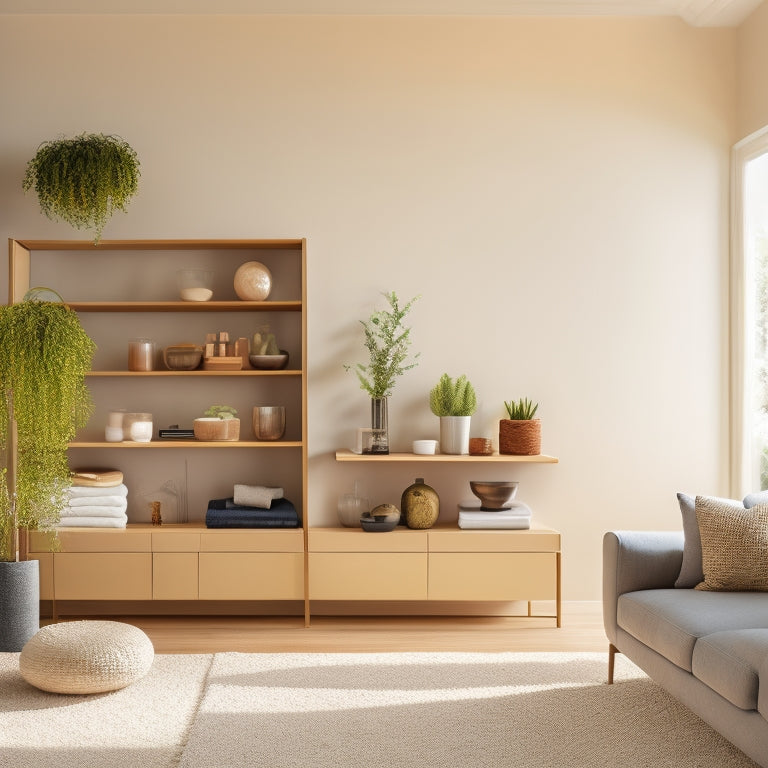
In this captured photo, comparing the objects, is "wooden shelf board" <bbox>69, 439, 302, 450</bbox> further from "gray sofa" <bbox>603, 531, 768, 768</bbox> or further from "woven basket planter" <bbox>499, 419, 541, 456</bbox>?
"gray sofa" <bbox>603, 531, 768, 768</bbox>

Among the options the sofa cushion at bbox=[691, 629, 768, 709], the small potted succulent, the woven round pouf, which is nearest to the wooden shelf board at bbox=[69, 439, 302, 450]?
the small potted succulent

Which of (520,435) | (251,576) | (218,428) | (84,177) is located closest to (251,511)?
(251,576)

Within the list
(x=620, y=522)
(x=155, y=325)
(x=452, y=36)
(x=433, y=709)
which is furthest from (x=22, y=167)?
(x=620, y=522)

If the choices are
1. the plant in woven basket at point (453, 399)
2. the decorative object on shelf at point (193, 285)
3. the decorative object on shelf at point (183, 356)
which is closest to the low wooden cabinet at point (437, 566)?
the plant in woven basket at point (453, 399)

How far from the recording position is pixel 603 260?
14.9 feet

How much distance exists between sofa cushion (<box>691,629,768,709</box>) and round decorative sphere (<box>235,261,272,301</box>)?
270 centimetres

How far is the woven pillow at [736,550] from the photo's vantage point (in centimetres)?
298

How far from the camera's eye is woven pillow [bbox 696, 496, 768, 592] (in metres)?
2.98

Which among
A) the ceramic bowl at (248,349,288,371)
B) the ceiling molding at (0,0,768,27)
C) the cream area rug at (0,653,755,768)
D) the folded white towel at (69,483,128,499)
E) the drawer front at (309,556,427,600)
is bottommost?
the cream area rug at (0,653,755,768)

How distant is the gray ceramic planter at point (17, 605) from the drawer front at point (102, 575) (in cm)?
31

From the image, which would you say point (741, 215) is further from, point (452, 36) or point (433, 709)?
point (433, 709)

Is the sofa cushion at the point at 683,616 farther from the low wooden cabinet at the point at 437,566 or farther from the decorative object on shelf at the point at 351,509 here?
the decorative object on shelf at the point at 351,509

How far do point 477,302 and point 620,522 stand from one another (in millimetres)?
1447

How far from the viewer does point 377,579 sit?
416 centimetres
